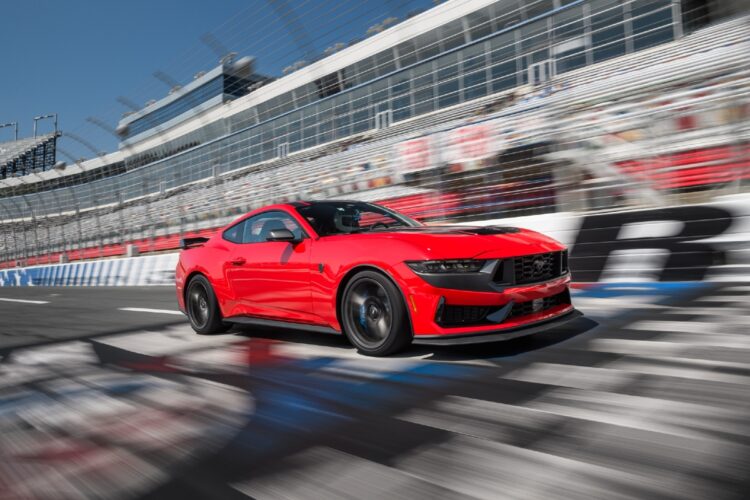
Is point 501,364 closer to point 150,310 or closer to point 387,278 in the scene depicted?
point 387,278

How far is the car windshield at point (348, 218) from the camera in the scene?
4441mm

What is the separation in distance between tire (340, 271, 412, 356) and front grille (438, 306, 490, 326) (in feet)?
0.88

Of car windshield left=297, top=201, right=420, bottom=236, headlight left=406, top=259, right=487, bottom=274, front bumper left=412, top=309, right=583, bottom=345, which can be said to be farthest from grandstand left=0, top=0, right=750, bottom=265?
headlight left=406, top=259, right=487, bottom=274

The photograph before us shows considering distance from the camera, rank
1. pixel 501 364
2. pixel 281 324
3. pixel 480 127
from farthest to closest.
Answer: pixel 480 127 → pixel 281 324 → pixel 501 364

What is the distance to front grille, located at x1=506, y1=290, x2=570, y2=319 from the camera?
11.6 ft

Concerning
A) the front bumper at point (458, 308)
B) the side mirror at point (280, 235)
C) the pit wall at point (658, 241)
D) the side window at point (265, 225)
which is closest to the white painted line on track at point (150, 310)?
the side window at point (265, 225)

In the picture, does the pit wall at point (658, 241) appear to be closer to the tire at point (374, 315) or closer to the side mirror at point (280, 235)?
the tire at point (374, 315)

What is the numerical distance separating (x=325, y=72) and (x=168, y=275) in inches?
804

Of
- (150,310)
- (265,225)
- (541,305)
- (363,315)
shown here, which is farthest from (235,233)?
(150,310)

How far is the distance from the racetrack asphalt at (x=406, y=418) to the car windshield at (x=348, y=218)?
91 cm

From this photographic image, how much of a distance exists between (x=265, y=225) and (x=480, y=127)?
6157 millimetres

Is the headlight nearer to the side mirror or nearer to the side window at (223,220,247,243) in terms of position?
the side mirror

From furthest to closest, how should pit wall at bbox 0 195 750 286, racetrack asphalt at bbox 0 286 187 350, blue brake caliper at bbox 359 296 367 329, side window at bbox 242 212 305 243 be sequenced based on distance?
racetrack asphalt at bbox 0 286 187 350 → pit wall at bbox 0 195 750 286 → side window at bbox 242 212 305 243 → blue brake caliper at bbox 359 296 367 329

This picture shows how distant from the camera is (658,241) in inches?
250
